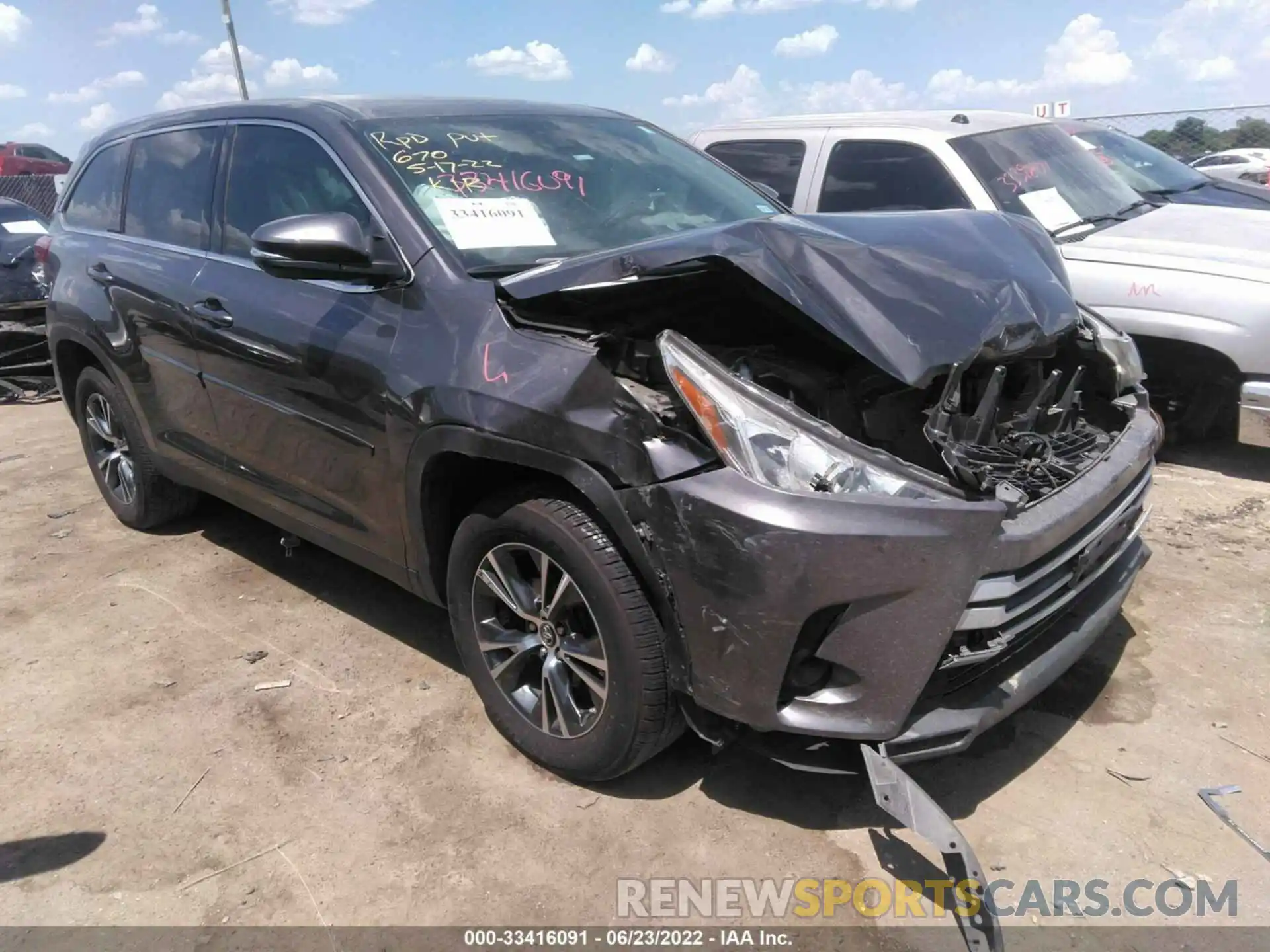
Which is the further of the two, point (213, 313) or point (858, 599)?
point (213, 313)

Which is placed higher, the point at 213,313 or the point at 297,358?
the point at 213,313

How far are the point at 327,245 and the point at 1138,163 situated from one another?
240 inches

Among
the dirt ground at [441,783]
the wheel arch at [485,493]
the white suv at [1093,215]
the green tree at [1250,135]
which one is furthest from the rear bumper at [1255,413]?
the green tree at [1250,135]

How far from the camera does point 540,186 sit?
128 inches

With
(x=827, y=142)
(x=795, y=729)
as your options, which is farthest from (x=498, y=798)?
(x=827, y=142)

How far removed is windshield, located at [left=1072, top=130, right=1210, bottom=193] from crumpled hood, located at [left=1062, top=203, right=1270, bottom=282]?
0.88 meters

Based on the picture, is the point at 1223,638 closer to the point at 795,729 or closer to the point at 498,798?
the point at 795,729

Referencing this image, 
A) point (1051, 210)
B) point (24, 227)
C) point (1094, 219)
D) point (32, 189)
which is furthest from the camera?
point (32, 189)

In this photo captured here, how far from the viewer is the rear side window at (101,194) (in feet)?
14.9

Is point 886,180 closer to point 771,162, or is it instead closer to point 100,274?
point 771,162

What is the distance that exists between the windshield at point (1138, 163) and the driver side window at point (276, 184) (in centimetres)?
501

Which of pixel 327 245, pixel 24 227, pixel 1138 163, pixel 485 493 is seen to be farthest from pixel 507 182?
pixel 24 227

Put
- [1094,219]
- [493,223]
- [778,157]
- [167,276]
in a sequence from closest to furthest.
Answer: [493,223] < [167,276] < [1094,219] < [778,157]

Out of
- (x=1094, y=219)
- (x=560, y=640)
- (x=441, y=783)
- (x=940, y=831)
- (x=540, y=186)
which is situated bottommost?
(x=441, y=783)
